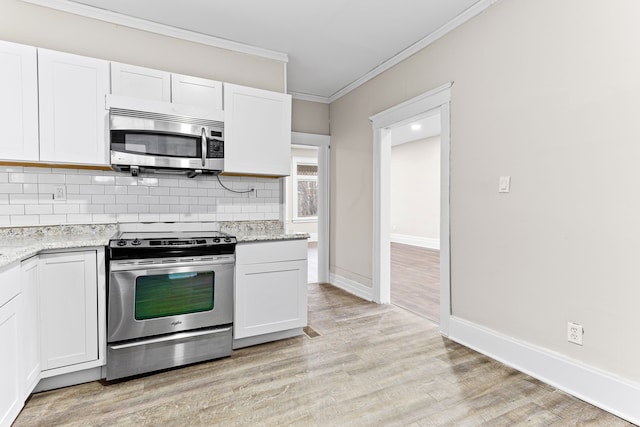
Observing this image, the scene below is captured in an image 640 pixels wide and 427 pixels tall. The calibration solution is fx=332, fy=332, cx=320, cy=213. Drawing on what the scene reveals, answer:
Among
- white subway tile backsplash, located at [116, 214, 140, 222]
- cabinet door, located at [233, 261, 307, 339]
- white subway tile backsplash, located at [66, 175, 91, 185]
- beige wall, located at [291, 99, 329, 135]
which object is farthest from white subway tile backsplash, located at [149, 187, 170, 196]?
beige wall, located at [291, 99, 329, 135]

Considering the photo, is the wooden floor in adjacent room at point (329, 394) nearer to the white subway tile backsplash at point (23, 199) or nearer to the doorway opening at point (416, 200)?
the white subway tile backsplash at point (23, 199)

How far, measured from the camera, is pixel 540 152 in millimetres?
2217

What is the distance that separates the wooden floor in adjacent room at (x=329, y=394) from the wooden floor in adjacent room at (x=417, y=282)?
0.96m

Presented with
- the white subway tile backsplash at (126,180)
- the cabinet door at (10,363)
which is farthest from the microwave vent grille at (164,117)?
the cabinet door at (10,363)

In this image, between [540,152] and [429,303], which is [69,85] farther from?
[429,303]

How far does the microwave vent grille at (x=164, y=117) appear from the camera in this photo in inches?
96.7

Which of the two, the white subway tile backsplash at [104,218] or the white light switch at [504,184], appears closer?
the white light switch at [504,184]

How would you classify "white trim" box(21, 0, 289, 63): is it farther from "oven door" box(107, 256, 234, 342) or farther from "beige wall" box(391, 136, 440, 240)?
"beige wall" box(391, 136, 440, 240)

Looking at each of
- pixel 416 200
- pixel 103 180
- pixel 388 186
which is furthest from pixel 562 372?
pixel 416 200

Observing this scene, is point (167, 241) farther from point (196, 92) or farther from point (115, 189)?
point (196, 92)

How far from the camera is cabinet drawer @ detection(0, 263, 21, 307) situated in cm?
161

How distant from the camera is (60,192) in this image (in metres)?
2.61

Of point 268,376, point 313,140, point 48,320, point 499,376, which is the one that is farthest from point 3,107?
point 499,376

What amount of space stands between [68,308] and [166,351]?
2.21 feet
